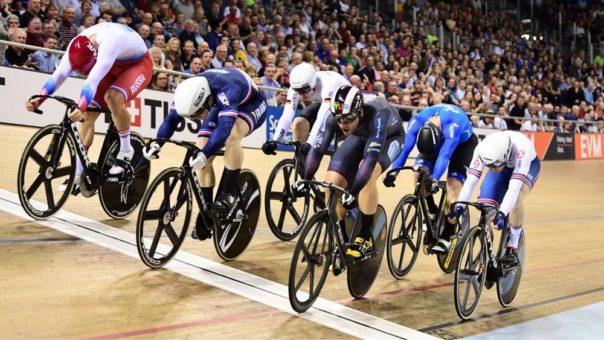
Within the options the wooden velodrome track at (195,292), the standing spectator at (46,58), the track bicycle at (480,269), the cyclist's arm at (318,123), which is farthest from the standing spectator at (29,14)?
the track bicycle at (480,269)

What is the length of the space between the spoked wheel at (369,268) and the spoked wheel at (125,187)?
6.33 ft

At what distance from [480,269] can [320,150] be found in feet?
4.33

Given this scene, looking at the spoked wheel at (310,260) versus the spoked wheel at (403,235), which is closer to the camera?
the spoked wheel at (310,260)

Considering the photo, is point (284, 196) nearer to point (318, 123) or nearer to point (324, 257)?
point (318, 123)

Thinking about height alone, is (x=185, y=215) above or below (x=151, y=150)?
below

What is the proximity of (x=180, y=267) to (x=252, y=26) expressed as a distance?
840cm

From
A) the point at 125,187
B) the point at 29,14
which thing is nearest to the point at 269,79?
the point at 29,14

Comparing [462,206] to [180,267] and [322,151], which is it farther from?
[180,267]

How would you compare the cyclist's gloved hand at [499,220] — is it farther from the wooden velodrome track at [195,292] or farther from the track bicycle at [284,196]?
the track bicycle at [284,196]

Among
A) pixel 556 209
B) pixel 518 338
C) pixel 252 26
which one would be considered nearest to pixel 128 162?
pixel 518 338

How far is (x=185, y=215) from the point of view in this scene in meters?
4.22

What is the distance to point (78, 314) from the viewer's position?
3449mm

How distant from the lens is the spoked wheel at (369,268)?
421 cm

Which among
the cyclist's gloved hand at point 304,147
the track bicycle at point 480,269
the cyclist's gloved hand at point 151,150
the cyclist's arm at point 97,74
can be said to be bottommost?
the track bicycle at point 480,269
